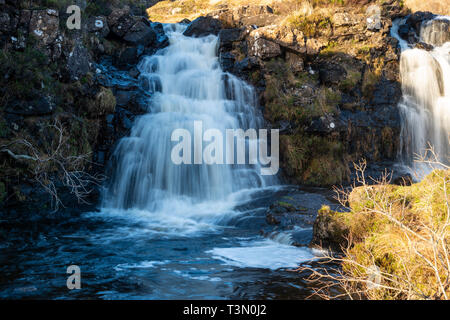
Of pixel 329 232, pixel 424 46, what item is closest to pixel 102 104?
pixel 329 232

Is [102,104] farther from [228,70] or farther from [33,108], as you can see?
[228,70]

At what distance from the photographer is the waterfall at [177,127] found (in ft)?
37.8

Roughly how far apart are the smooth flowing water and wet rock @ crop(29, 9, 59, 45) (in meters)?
3.88

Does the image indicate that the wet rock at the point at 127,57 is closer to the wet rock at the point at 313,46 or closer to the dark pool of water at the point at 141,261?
the wet rock at the point at 313,46

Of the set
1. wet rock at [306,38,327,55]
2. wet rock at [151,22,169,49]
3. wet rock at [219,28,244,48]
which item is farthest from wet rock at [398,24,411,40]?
wet rock at [151,22,169,49]

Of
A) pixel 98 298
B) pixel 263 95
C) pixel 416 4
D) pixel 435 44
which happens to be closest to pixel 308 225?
pixel 98 298

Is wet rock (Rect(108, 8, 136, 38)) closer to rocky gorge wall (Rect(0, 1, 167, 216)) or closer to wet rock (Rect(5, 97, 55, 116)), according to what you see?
rocky gorge wall (Rect(0, 1, 167, 216))

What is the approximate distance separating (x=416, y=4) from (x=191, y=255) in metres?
21.2

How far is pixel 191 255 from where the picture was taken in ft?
22.5

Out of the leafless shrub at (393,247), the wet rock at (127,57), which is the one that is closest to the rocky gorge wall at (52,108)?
the wet rock at (127,57)

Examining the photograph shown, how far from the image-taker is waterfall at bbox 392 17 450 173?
13945 millimetres

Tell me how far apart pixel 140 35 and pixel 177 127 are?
641 cm

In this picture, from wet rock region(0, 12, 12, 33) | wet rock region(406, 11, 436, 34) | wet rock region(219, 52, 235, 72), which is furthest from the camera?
wet rock region(406, 11, 436, 34)

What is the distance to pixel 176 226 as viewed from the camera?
934 cm
